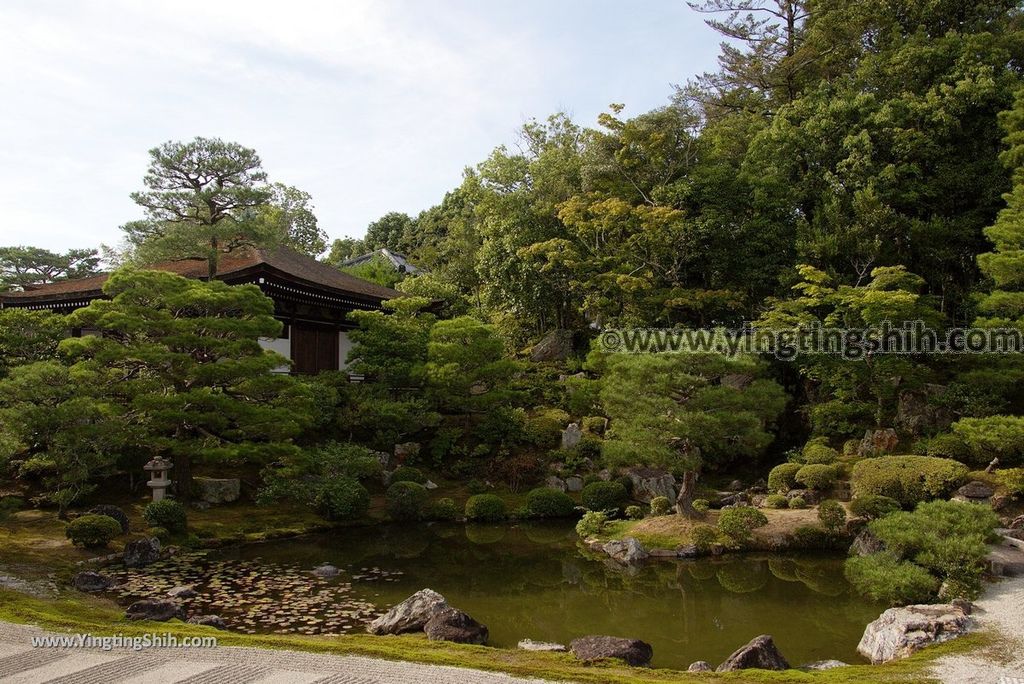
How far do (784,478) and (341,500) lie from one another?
1006cm

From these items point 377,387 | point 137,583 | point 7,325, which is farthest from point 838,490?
point 7,325

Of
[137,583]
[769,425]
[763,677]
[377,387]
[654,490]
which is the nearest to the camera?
[763,677]

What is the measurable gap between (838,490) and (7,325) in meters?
19.0

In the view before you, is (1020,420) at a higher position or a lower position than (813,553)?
higher

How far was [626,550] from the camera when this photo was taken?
41.8 ft

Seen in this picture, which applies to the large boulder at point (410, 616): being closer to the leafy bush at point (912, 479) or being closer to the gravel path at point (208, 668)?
the gravel path at point (208, 668)

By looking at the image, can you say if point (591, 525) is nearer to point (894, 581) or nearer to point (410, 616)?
point (894, 581)

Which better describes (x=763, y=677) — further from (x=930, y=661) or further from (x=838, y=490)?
(x=838, y=490)

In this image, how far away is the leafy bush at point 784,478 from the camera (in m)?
15.6

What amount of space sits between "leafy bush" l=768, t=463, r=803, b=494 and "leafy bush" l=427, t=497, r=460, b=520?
7.45m

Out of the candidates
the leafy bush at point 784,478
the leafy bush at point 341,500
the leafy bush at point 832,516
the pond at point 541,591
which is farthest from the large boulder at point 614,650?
the leafy bush at point 784,478

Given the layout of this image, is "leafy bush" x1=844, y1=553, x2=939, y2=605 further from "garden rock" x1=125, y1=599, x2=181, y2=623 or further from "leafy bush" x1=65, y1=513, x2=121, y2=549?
"leafy bush" x1=65, y1=513, x2=121, y2=549

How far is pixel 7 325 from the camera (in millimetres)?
15305

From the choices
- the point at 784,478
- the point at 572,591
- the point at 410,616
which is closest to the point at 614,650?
the point at 410,616
